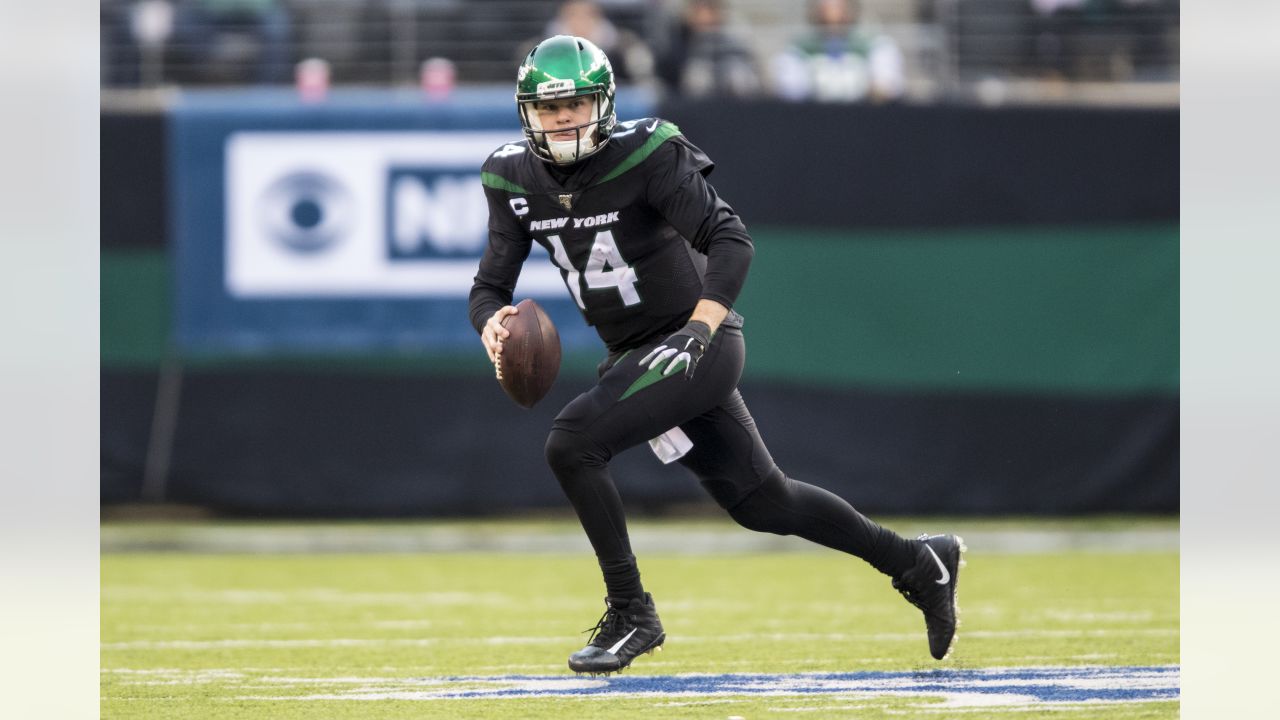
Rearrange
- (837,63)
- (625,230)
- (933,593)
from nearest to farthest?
(625,230)
(933,593)
(837,63)

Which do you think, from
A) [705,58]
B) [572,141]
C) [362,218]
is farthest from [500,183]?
[705,58]

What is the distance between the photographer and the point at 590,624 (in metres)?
6.94

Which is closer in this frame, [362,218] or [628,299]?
[628,299]

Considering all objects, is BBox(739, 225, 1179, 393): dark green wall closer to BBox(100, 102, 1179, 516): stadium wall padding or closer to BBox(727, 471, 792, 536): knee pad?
BBox(100, 102, 1179, 516): stadium wall padding

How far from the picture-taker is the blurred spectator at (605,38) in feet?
36.0

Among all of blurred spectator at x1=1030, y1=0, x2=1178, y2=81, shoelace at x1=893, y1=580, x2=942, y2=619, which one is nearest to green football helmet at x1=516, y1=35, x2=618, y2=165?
shoelace at x1=893, y1=580, x2=942, y2=619

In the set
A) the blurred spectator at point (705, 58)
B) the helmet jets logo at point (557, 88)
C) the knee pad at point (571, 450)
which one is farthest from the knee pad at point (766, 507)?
the blurred spectator at point (705, 58)

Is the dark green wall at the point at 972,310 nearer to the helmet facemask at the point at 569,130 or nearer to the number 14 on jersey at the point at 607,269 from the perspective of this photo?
the number 14 on jersey at the point at 607,269

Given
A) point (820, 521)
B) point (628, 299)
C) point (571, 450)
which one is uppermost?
point (628, 299)

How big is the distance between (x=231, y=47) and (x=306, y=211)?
7.27 feet

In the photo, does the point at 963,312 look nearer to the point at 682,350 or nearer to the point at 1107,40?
the point at 1107,40

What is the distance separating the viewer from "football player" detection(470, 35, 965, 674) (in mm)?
Result: 4953

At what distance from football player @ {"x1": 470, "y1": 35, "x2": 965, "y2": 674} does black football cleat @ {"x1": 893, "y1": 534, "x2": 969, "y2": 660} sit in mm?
183
